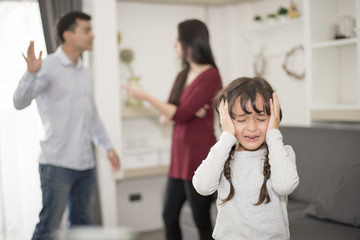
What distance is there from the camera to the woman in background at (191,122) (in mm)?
2279

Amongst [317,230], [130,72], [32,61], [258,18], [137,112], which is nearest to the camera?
[32,61]

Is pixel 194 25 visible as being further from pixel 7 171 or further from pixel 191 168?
pixel 7 171

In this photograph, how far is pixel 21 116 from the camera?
315 centimetres

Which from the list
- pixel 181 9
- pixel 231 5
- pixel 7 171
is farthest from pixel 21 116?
pixel 231 5

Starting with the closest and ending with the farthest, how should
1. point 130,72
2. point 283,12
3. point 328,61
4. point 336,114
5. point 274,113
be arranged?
point 274,113 < point 336,114 < point 328,61 < point 283,12 < point 130,72

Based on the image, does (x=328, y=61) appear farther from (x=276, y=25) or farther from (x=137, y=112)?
(x=137, y=112)

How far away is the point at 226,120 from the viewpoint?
148 centimetres

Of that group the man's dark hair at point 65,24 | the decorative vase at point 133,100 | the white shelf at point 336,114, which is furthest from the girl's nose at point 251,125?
the decorative vase at point 133,100

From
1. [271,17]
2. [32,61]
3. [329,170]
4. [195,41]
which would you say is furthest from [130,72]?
[329,170]

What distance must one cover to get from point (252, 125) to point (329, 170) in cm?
128

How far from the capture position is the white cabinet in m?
2.96

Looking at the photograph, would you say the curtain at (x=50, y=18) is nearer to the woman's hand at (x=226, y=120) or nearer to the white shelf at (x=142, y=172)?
the white shelf at (x=142, y=172)

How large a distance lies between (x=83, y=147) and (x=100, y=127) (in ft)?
0.97

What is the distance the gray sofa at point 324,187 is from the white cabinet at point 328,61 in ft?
0.83
